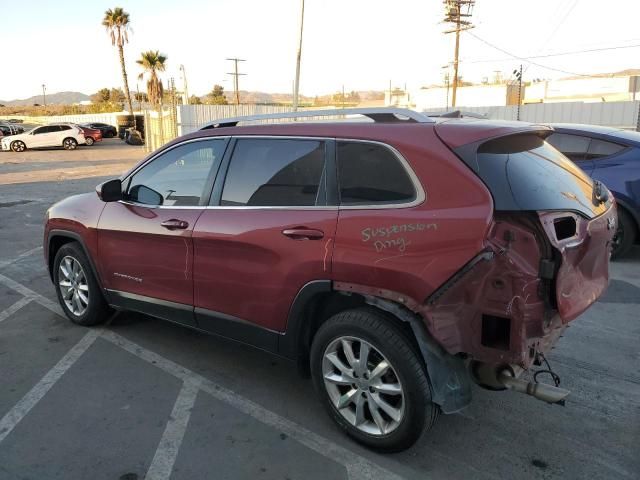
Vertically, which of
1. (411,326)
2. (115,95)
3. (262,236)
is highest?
(115,95)

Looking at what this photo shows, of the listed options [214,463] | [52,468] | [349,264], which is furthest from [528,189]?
[52,468]

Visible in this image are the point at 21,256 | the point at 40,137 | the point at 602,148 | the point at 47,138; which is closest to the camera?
the point at 602,148

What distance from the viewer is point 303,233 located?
10.1 ft

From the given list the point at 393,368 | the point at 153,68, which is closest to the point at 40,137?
the point at 153,68

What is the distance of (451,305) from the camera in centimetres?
262

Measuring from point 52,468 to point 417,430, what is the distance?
193cm

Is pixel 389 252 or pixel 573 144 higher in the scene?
pixel 573 144

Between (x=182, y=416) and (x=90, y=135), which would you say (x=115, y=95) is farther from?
(x=182, y=416)

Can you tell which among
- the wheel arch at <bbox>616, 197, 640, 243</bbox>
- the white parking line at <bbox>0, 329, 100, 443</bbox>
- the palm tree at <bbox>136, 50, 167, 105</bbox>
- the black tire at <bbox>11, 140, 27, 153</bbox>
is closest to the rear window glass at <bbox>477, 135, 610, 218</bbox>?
the white parking line at <bbox>0, 329, 100, 443</bbox>

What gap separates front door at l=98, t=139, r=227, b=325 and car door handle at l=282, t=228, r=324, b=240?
819mm

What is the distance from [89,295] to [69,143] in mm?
32005

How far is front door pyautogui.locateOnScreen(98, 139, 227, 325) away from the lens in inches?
147

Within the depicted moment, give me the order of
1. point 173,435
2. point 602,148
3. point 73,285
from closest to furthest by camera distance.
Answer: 1. point 173,435
2. point 73,285
3. point 602,148

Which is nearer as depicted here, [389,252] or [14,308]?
[389,252]
